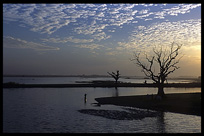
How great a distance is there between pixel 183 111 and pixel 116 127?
11541 mm

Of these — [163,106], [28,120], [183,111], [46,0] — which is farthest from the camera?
[163,106]

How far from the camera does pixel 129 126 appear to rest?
19188mm

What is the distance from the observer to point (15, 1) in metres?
7.76

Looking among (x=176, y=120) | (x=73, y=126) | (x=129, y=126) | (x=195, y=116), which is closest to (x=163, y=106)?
(x=195, y=116)

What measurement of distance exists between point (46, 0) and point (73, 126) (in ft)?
46.3

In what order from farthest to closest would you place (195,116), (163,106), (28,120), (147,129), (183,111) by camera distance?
1. (163,106)
2. (183,111)
3. (195,116)
4. (28,120)
5. (147,129)

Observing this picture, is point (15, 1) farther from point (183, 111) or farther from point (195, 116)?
point (183, 111)

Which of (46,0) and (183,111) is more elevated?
(46,0)

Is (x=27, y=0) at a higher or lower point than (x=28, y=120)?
A: higher

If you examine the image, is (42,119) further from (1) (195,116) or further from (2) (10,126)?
(1) (195,116)

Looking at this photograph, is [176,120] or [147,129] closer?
[147,129]

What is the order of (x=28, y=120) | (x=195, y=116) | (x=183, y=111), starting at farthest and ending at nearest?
(x=183, y=111) → (x=195, y=116) → (x=28, y=120)

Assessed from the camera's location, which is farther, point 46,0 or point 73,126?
point 73,126

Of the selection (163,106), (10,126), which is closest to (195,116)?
(163,106)
